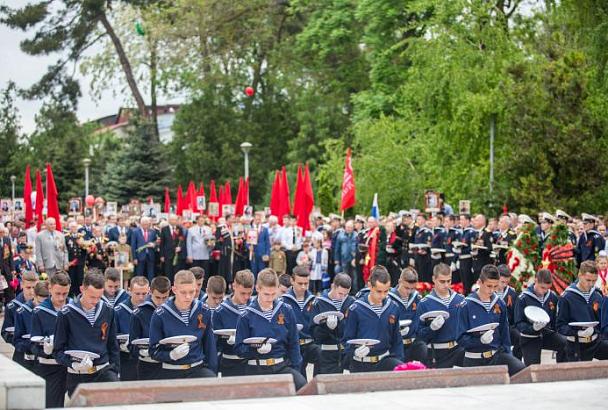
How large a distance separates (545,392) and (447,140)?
87.7ft

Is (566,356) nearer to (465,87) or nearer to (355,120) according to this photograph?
(465,87)

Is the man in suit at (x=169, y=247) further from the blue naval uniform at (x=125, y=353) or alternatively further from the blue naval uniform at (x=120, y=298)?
the blue naval uniform at (x=125, y=353)

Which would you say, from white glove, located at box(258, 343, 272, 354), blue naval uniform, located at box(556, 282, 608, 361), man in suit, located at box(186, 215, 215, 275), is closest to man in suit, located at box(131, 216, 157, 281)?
man in suit, located at box(186, 215, 215, 275)

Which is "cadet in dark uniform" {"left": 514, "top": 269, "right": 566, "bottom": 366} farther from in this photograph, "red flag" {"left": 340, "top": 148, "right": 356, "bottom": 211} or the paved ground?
"red flag" {"left": 340, "top": 148, "right": 356, "bottom": 211}

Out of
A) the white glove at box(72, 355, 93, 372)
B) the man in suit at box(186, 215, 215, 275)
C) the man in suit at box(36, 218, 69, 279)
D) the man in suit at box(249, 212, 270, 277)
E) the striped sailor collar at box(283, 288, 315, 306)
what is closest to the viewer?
the white glove at box(72, 355, 93, 372)

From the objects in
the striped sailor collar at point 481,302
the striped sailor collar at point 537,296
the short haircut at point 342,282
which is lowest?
the striped sailor collar at point 537,296

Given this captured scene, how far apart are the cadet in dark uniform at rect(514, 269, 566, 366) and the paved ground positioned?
416 cm

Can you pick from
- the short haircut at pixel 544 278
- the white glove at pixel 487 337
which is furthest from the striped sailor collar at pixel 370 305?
the short haircut at pixel 544 278

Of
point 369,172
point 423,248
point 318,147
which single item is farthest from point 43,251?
point 318,147

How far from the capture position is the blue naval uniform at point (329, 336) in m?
14.4

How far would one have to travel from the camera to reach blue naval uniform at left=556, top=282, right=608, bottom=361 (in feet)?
49.2

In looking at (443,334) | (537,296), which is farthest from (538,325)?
(443,334)

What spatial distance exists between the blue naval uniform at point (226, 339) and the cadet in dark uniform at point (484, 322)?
266 cm

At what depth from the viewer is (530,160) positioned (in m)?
32.1
